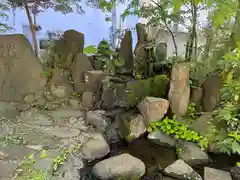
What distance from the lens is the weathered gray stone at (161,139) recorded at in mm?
3230

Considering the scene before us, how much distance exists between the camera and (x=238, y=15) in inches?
120

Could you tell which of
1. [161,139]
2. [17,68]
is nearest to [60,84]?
[17,68]

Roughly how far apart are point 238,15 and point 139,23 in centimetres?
200

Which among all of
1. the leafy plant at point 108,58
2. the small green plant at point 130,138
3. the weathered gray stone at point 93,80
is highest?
the leafy plant at point 108,58

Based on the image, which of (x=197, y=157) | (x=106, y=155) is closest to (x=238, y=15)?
(x=197, y=157)

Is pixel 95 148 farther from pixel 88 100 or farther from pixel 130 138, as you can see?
pixel 88 100

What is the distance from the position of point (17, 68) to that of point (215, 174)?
3400 mm

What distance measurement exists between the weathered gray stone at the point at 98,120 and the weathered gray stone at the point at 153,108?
596 millimetres

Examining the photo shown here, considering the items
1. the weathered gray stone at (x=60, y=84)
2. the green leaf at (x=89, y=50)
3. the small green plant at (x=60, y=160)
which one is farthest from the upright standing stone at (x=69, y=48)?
the small green plant at (x=60, y=160)

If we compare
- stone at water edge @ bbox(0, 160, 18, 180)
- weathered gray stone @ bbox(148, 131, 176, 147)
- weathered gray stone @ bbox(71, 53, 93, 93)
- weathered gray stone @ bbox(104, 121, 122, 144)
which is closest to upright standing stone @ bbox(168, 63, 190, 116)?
weathered gray stone @ bbox(148, 131, 176, 147)

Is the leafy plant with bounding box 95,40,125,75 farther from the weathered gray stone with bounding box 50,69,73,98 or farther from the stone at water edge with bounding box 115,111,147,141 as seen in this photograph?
the stone at water edge with bounding box 115,111,147,141

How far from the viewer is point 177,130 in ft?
10.7

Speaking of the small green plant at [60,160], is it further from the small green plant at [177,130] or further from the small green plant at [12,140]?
the small green plant at [177,130]

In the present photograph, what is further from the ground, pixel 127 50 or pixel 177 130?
pixel 127 50
